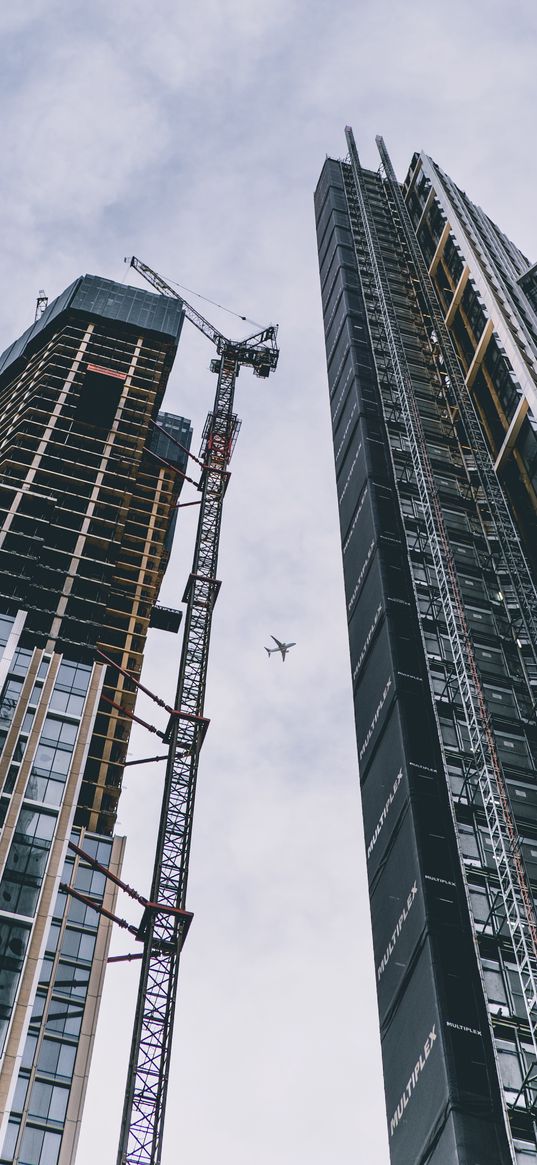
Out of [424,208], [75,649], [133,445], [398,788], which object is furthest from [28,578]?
[424,208]

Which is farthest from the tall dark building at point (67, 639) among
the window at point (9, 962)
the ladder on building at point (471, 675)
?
the ladder on building at point (471, 675)

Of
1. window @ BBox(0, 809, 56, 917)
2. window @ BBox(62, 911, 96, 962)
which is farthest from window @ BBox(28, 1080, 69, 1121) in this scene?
window @ BBox(0, 809, 56, 917)

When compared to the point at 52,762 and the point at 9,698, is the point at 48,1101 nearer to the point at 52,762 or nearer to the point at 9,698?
the point at 52,762

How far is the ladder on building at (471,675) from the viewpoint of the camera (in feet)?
168

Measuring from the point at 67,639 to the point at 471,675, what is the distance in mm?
28521

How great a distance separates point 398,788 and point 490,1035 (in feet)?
53.1

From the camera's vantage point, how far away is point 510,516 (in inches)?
3226

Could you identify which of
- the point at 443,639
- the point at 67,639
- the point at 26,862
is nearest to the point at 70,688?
the point at 67,639

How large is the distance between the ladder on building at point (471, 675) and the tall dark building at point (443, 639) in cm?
22

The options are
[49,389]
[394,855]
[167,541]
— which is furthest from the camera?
[167,541]

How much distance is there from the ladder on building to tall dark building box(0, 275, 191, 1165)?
2329 centimetres

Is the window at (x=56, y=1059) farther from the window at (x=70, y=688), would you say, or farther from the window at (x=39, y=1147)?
the window at (x=70, y=688)

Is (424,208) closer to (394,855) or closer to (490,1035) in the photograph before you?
(394,855)

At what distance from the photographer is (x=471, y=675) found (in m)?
64.4
